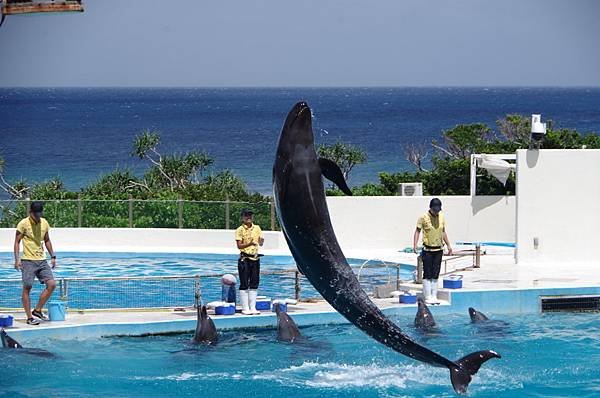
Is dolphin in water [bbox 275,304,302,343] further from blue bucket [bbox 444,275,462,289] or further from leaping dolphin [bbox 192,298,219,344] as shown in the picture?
blue bucket [bbox 444,275,462,289]

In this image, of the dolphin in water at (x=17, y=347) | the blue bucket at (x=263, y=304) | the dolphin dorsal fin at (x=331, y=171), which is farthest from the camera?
the blue bucket at (x=263, y=304)

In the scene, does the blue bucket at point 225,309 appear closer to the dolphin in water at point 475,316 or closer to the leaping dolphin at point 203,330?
the leaping dolphin at point 203,330

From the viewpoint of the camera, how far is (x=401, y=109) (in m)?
167

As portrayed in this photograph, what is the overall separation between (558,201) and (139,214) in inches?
336

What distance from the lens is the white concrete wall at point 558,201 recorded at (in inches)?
759

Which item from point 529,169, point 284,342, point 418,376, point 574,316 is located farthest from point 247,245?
point 529,169

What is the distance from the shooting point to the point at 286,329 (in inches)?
570

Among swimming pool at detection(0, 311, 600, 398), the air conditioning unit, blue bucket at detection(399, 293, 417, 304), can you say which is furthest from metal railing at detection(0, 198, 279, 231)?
swimming pool at detection(0, 311, 600, 398)

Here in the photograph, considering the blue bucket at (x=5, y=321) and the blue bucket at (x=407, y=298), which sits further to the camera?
the blue bucket at (x=407, y=298)

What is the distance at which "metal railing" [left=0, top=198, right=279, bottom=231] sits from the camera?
23.2 meters

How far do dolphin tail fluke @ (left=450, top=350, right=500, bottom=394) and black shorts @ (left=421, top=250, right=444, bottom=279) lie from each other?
5949mm

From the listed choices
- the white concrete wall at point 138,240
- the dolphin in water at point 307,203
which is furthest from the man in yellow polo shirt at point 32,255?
the white concrete wall at point 138,240

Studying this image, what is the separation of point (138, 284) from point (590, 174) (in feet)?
25.9

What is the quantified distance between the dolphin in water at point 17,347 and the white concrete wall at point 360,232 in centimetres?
907
